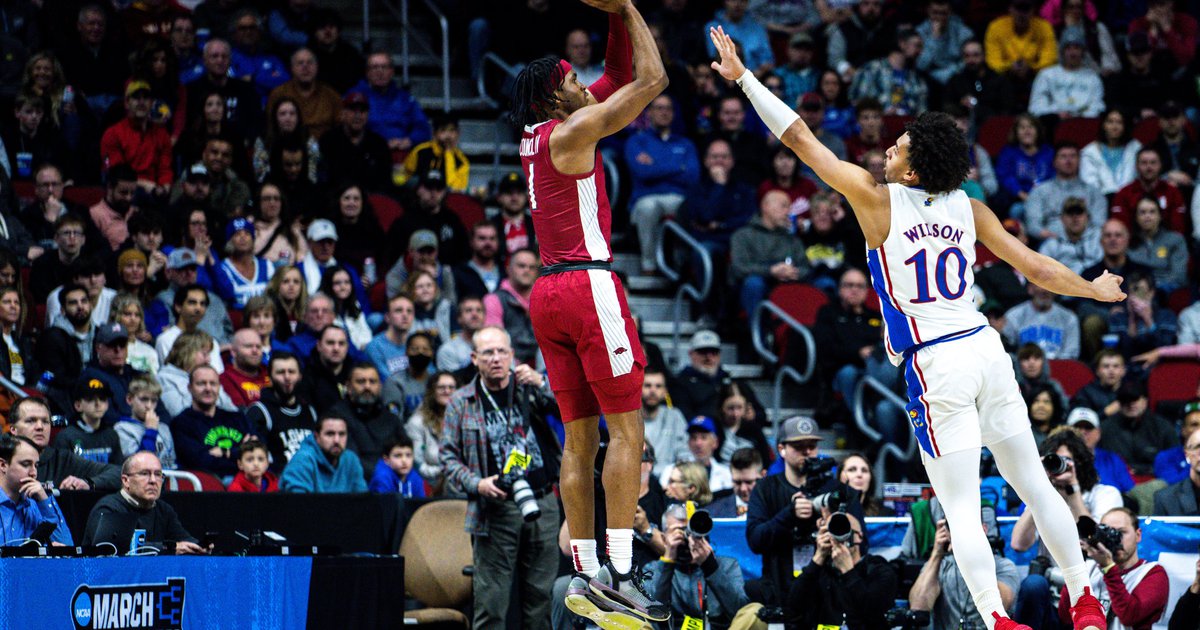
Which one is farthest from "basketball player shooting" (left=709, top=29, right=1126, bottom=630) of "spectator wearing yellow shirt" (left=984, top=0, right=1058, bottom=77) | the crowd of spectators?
"spectator wearing yellow shirt" (left=984, top=0, right=1058, bottom=77)

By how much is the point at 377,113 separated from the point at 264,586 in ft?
30.2

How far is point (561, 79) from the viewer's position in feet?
24.2

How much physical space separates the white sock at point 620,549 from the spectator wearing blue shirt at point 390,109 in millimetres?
10200

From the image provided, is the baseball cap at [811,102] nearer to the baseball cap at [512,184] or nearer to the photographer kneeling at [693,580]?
the baseball cap at [512,184]

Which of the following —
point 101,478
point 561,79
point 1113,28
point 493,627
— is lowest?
point 493,627

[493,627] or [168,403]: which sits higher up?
[168,403]

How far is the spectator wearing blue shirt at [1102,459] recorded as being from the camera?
40.2 ft

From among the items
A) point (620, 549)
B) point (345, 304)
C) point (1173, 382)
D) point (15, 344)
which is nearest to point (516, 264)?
point (345, 304)

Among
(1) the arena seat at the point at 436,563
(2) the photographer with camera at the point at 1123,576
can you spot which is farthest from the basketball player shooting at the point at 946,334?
(1) the arena seat at the point at 436,563

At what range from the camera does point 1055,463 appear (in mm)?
8273

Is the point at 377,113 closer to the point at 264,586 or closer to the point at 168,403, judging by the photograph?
the point at 168,403

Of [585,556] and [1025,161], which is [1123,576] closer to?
[585,556]

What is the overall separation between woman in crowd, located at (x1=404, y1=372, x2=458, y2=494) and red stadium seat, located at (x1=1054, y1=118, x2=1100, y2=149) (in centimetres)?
916

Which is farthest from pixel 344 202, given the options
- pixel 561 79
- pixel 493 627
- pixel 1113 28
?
pixel 1113 28
